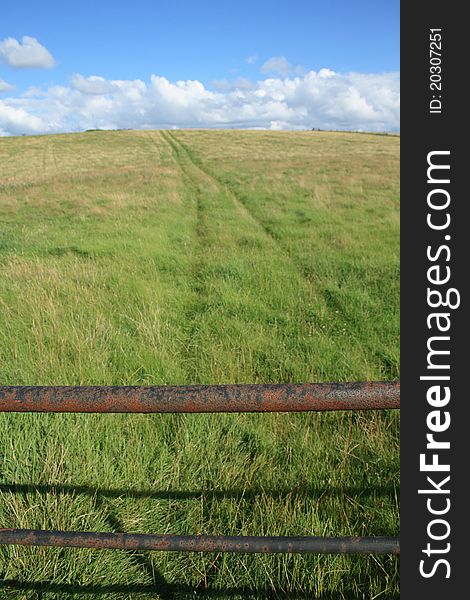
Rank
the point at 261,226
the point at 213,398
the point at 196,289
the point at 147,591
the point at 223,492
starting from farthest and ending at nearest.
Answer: the point at 261,226 → the point at 196,289 → the point at 223,492 → the point at 147,591 → the point at 213,398

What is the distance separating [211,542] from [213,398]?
53 centimetres

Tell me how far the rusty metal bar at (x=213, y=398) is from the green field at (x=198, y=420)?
52.4 inches

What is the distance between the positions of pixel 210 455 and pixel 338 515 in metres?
0.88

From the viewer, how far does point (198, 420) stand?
337 centimetres

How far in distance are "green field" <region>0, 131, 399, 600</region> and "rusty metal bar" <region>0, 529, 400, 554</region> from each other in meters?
0.87

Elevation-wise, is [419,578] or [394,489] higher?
[419,578]

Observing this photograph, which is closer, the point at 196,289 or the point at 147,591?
the point at 147,591

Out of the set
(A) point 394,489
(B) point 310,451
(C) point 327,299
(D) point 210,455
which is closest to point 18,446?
(D) point 210,455

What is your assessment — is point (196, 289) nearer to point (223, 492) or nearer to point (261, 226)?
point (223, 492)

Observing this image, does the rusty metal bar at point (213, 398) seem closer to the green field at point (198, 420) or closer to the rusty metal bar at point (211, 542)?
the rusty metal bar at point (211, 542)

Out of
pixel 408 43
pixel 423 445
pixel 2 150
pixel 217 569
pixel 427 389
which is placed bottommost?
pixel 217 569

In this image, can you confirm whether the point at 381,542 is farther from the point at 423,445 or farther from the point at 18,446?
the point at 18,446

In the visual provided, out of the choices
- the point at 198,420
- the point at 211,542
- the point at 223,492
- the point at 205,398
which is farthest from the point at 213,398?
the point at 198,420

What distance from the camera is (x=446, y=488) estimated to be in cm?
138
